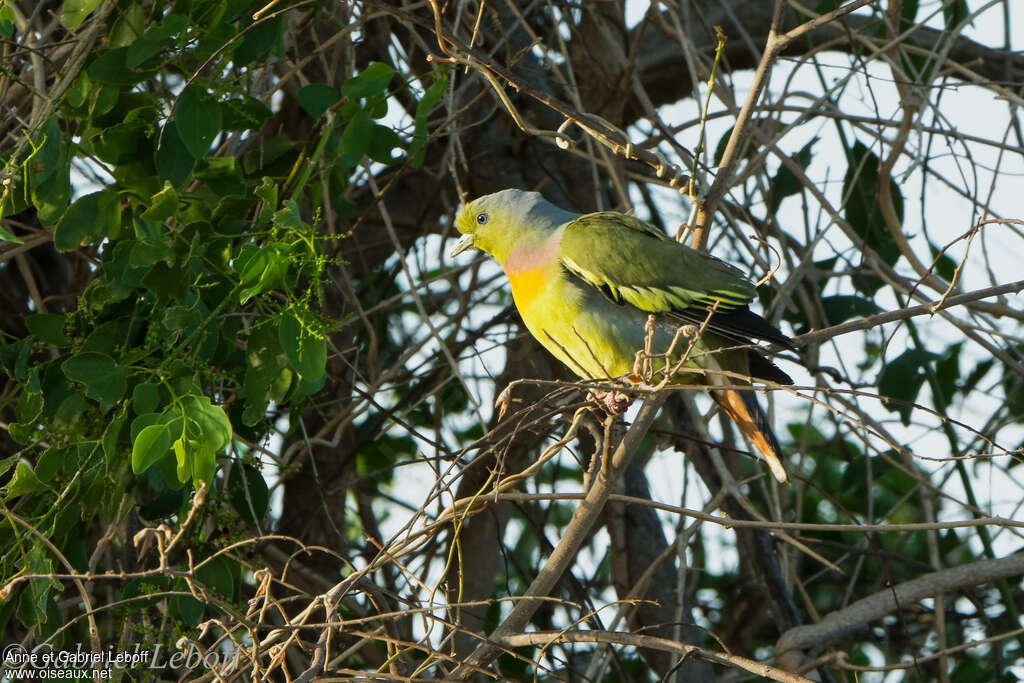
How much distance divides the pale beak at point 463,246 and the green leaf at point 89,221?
110 cm

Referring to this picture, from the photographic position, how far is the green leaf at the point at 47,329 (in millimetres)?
2789

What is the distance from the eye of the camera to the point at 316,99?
3.01 metres

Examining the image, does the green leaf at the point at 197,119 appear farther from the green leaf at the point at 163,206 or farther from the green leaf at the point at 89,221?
the green leaf at the point at 89,221

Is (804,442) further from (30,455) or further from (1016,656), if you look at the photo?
(30,455)

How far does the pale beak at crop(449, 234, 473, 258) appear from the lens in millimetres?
3553

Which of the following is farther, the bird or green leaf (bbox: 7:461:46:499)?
the bird

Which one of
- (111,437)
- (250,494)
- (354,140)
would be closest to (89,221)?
(111,437)

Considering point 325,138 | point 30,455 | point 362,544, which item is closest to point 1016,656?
point 362,544

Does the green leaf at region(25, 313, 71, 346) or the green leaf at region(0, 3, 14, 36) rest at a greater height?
the green leaf at region(0, 3, 14, 36)

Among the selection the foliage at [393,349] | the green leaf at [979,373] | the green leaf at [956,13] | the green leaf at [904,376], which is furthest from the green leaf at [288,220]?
the green leaf at [979,373]

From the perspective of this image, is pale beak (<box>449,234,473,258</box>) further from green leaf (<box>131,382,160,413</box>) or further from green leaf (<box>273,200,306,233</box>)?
green leaf (<box>131,382,160,413</box>)

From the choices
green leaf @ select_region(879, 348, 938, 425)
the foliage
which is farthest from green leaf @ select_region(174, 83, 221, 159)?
green leaf @ select_region(879, 348, 938, 425)

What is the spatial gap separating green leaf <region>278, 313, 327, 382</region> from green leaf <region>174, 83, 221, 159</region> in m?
0.50

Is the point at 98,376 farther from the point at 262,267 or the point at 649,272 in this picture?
the point at 649,272
